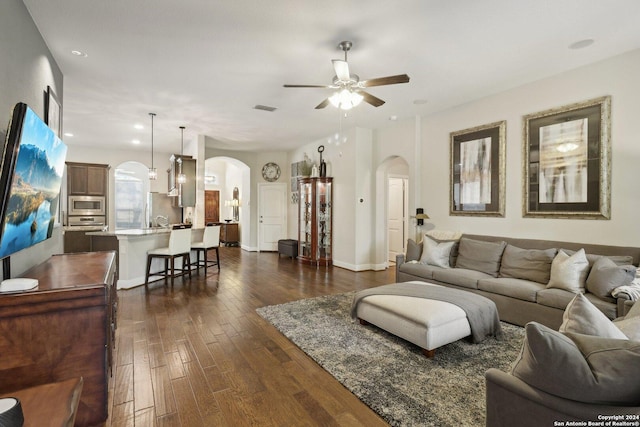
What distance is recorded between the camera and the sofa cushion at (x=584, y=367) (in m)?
1.05

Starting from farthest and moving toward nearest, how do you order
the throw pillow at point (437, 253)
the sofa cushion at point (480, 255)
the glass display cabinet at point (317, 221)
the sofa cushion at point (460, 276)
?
the glass display cabinet at point (317, 221) → the throw pillow at point (437, 253) → the sofa cushion at point (480, 255) → the sofa cushion at point (460, 276)

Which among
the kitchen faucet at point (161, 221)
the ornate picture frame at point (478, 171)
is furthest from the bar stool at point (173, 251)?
the ornate picture frame at point (478, 171)

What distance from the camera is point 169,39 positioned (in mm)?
3008

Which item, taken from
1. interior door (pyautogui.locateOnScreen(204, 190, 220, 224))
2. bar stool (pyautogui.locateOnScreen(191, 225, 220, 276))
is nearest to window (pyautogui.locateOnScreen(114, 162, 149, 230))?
interior door (pyautogui.locateOnScreen(204, 190, 220, 224))

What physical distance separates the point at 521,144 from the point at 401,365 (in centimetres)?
347

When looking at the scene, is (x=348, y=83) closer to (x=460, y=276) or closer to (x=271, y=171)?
(x=460, y=276)

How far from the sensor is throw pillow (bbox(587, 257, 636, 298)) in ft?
9.53

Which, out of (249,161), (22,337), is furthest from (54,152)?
(249,161)

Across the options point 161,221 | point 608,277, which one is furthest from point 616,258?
point 161,221

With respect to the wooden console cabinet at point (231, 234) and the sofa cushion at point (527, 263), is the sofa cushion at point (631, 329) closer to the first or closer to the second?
the sofa cushion at point (527, 263)

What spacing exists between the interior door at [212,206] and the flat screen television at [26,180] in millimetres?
9683

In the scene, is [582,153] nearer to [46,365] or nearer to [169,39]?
[169,39]

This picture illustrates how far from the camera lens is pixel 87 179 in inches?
296

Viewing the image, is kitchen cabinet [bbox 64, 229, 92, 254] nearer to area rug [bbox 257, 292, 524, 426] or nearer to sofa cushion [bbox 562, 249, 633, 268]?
area rug [bbox 257, 292, 524, 426]
